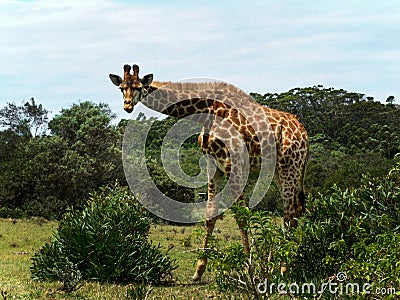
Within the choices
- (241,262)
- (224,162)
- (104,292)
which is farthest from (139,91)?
(241,262)

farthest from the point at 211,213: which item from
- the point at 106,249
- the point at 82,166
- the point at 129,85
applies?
the point at 82,166

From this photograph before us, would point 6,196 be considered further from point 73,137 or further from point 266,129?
point 266,129

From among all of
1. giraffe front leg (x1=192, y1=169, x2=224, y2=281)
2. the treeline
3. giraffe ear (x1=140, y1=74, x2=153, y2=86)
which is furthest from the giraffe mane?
the treeline

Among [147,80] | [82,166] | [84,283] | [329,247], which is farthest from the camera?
[82,166]

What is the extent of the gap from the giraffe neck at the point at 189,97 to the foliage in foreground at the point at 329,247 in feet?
8.44

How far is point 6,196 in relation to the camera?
842 inches

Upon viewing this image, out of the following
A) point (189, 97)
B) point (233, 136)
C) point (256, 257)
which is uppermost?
point (189, 97)

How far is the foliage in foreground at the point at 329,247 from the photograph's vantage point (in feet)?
16.9

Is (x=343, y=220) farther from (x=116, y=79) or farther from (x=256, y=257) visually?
(x=116, y=79)

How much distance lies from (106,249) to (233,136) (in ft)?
7.87

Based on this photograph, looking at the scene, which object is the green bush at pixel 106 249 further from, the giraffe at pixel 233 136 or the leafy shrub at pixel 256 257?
the leafy shrub at pixel 256 257

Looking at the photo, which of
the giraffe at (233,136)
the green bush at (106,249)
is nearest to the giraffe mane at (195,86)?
the giraffe at (233,136)

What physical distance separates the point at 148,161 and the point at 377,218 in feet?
57.7

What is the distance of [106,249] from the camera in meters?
8.34
